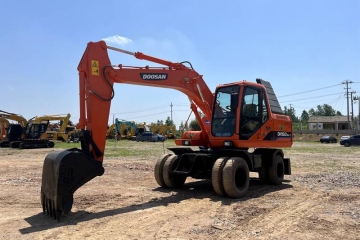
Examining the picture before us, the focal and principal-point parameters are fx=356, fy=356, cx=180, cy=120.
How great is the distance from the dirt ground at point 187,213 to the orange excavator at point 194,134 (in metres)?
0.55

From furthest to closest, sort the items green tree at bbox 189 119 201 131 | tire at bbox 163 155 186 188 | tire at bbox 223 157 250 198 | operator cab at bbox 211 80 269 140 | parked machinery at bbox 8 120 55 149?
parked machinery at bbox 8 120 55 149 < green tree at bbox 189 119 201 131 < tire at bbox 163 155 186 188 < operator cab at bbox 211 80 269 140 < tire at bbox 223 157 250 198

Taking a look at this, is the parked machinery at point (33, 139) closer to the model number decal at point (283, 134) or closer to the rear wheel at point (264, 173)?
the rear wheel at point (264, 173)

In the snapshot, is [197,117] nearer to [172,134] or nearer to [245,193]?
[245,193]

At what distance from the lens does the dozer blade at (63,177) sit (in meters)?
7.02

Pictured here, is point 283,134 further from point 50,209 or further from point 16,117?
point 16,117

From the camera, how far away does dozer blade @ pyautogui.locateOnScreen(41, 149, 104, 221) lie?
7016 mm

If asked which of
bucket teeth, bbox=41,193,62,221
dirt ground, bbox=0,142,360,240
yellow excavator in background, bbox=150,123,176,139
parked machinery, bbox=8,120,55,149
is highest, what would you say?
yellow excavator in background, bbox=150,123,176,139

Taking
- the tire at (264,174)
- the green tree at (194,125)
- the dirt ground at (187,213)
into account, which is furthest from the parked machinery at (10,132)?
the tire at (264,174)

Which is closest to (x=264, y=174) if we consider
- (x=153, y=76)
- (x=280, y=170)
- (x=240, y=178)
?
(x=280, y=170)

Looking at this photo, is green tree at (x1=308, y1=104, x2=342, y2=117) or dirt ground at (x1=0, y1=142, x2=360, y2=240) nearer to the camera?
dirt ground at (x1=0, y1=142, x2=360, y2=240)

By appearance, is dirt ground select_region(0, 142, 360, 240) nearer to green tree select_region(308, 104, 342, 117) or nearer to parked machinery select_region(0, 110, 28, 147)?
parked machinery select_region(0, 110, 28, 147)

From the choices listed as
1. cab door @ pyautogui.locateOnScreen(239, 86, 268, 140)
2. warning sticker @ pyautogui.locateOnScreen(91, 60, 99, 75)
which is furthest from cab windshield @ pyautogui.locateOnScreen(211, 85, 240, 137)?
warning sticker @ pyautogui.locateOnScreen(91, 60, 99, 75)

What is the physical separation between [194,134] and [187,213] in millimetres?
4281

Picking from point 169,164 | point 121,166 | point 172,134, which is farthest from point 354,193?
point 172,134
